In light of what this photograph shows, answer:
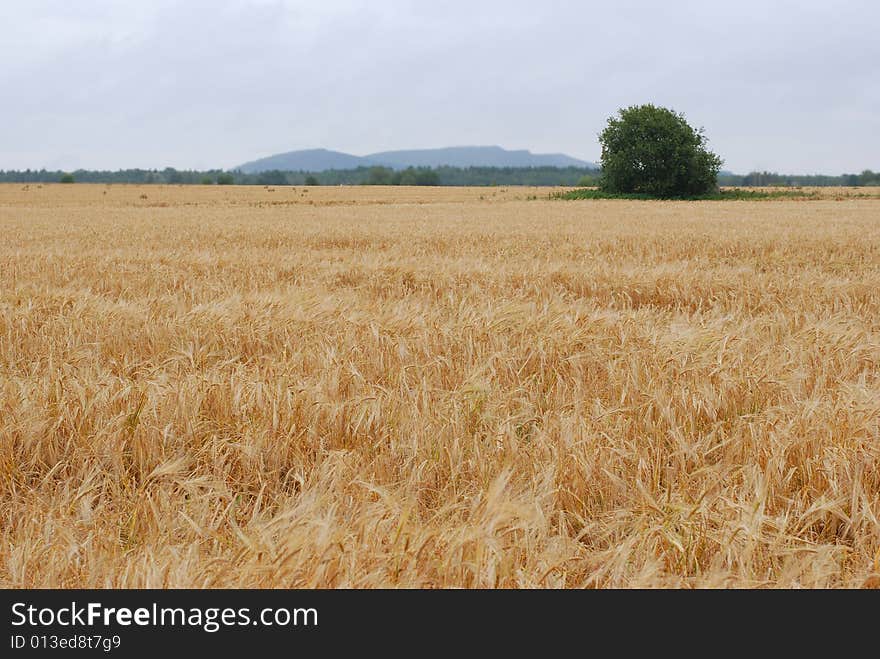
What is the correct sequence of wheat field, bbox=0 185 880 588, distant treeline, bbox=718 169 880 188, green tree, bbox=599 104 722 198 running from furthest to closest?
distant treeline, bbox=718 169 880 188 → green tree, bbox=599 104 722 198 → wheat field, bbox=0 185 880 588

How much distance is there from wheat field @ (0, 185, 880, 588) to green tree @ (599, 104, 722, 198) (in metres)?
53.8

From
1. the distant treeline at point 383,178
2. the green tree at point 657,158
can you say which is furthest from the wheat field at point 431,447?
the distant treeline at point 383,178

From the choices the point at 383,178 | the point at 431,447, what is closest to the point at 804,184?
the point at 383,178

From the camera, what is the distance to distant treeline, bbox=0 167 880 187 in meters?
136

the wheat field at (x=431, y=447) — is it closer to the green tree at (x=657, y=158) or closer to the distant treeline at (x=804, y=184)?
the green tree at (x=657, y=158)

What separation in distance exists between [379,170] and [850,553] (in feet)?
517

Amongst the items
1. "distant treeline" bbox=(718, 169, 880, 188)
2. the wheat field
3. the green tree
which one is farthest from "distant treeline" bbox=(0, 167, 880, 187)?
the wheat field

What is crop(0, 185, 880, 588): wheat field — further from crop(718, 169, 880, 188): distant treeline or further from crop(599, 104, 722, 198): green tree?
crop(718, 169, 880, 188): distant treeline

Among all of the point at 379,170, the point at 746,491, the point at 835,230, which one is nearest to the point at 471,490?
the point at 746,491

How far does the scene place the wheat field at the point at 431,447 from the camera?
6.02 ft

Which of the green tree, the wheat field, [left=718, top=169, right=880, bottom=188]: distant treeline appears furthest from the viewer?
[left=718, top=169, right=880, bottom=188]: distant treeline

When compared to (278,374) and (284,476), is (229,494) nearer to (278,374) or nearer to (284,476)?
(284,476)

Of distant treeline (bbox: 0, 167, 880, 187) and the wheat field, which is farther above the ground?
distant treeline (bbox: 0, 167, 880, 187)

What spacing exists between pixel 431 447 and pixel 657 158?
2317 inches
